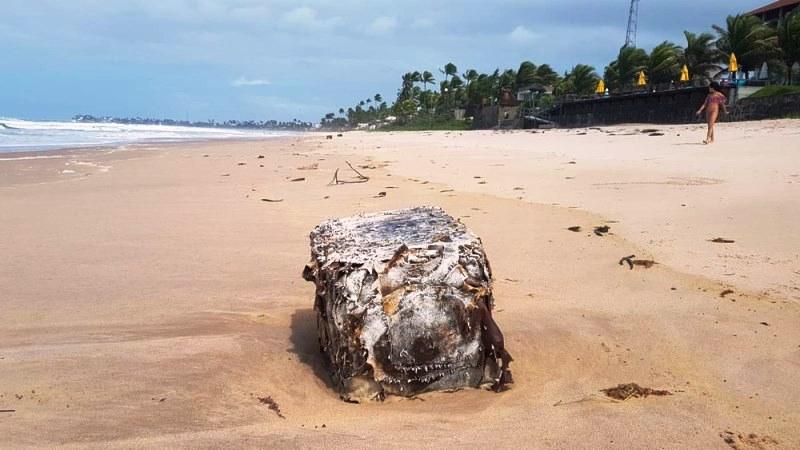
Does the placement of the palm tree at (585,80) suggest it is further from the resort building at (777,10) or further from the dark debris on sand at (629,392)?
the dark debris on sand at (629,392)

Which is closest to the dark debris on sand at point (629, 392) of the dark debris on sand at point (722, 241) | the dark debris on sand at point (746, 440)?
the dark debris on sand at point (746, 440)

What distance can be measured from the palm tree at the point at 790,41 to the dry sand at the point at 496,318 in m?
30.5

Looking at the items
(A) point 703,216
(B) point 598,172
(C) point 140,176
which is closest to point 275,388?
(A) point 703,216

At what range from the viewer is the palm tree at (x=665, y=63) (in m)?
43.7

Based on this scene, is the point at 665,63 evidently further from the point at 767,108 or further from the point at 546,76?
the point at 546,76

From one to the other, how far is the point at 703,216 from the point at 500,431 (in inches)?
156

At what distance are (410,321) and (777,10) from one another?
56.9m

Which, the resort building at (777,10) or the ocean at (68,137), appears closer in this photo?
the ocean at (68,137)

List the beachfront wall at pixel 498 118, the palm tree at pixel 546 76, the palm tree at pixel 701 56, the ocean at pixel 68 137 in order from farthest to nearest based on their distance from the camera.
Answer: the palm tree at pixel 546 76 → the beachfront wall at pixel 498 118 → the palm tree at pixel 701 56 → the ocean at pixel 68 137

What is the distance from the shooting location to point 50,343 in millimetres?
2973

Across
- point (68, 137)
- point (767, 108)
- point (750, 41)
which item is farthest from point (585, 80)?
point (68, 137)

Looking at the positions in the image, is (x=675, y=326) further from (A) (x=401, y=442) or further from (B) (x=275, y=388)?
(B) (x=275, y=388)

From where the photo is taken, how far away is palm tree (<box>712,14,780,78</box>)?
1404 inches

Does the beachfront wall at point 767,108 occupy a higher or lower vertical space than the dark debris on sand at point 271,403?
higher
